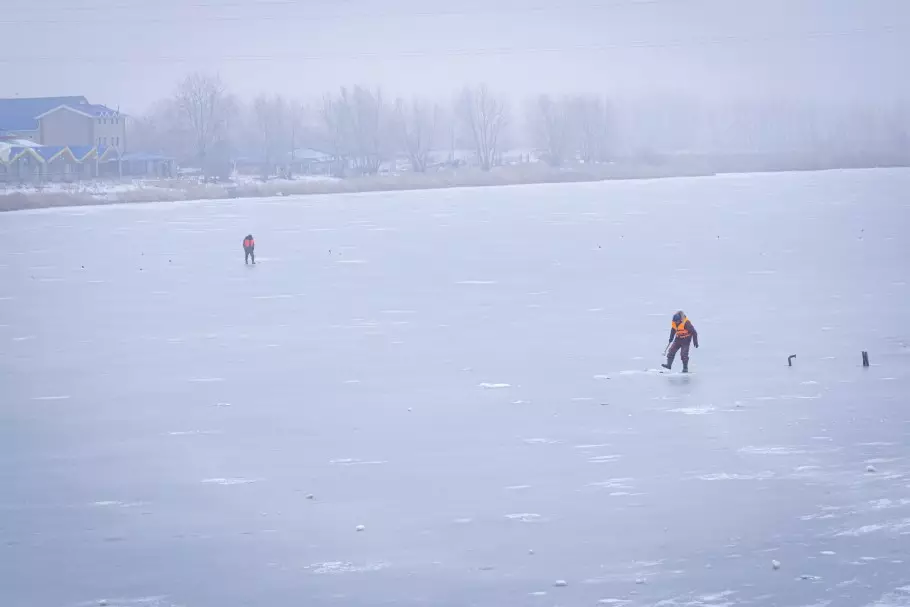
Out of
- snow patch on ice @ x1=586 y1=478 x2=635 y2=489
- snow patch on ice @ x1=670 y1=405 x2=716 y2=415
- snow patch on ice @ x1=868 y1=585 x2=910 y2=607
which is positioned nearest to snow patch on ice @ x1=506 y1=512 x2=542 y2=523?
snow patch on ice @ x1=586 y1=478 x2=635 y2=489

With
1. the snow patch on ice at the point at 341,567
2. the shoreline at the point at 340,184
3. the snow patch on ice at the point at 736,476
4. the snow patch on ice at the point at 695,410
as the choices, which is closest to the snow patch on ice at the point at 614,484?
the snow patch on ice at the point at 736,476

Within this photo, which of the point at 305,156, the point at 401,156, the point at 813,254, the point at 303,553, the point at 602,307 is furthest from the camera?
the point at 401,156

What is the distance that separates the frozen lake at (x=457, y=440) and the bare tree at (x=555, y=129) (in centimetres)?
8191

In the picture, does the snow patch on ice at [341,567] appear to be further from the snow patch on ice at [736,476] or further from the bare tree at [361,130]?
the bare tree at [361,130]

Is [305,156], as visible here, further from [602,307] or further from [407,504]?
[407,504]

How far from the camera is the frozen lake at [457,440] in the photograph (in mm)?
7270

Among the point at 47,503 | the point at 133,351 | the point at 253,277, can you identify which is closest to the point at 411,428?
the point at 47,503

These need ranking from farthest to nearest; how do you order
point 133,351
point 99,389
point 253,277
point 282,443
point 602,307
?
point 253,277
point 602,307
point 133,351
point 99,389
point 282,443

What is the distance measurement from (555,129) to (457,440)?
9817 cm

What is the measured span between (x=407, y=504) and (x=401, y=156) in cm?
11886

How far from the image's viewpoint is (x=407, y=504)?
343 inches

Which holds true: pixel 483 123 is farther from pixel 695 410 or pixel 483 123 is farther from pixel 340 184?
pixel 695 410

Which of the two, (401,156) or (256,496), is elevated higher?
(401,156)

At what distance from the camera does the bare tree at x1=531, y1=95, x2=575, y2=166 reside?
107000 mm
